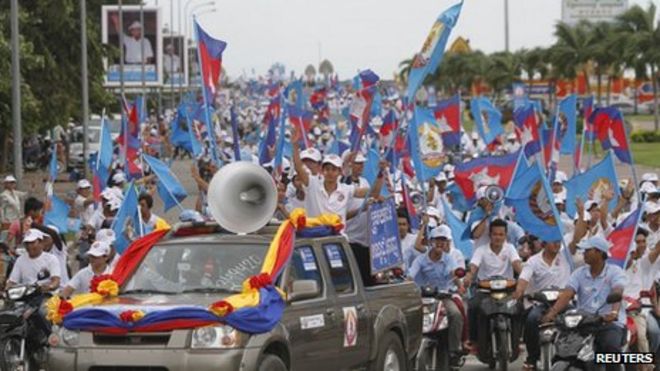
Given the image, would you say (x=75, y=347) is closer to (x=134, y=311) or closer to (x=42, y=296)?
(x=134, y=311)

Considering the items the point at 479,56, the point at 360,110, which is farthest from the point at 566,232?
the point at 479,56

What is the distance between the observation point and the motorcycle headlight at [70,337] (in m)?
11.3

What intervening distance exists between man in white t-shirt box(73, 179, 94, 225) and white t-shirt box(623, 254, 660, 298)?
8.70 meters

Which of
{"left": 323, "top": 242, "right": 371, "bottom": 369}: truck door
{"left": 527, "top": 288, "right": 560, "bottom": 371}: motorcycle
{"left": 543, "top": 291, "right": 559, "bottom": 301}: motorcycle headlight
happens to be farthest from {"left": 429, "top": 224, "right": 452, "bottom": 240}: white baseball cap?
{"left": 323, "top": 242, "right": 371, "bottom": 369}: truck door

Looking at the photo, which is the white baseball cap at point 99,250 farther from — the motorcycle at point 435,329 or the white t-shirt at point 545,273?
the white t-shirt at point 545,273

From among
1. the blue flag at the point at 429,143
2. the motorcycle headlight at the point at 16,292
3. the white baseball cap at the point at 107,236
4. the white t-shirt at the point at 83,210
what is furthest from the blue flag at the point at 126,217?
the blue flag at the point at 429,143

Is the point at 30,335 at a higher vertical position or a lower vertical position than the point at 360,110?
lower

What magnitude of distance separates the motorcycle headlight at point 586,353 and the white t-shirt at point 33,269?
5.14m

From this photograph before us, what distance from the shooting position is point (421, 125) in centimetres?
3028

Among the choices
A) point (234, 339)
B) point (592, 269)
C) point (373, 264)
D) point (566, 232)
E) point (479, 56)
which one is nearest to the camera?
point (234, 339)

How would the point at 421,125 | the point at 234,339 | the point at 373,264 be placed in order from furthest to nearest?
1. the point at 421,125
2. the point at 373,264
3. the point at 234,339

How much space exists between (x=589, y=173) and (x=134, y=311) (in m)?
9.86

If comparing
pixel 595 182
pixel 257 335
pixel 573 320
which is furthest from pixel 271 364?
pixel 595 182

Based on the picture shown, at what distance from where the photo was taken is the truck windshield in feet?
39.0
